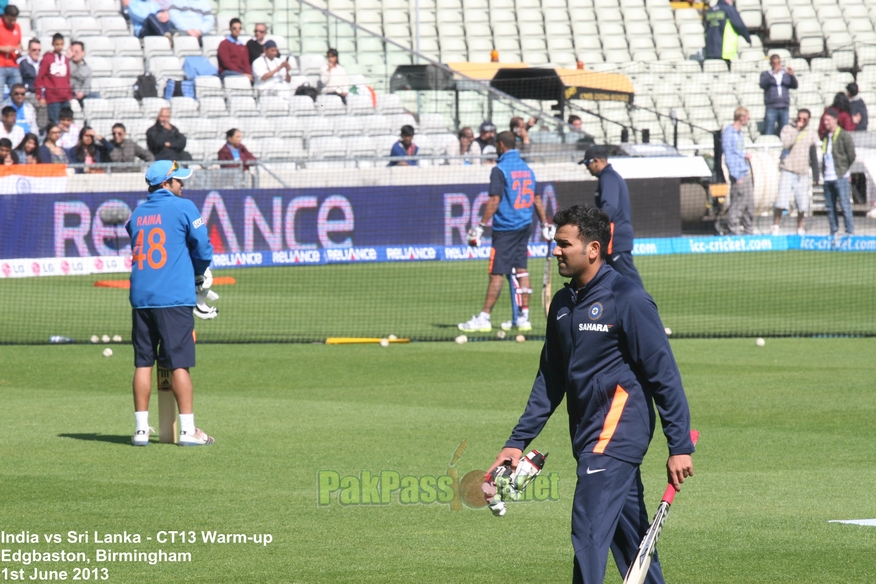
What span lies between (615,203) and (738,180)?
50.9 feet

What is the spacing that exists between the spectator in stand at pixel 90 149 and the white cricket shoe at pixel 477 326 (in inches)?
437

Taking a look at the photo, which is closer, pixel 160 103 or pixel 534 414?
pixel 534 414

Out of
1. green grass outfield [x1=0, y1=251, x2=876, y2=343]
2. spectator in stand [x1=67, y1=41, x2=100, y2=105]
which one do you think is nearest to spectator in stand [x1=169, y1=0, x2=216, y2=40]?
spectator in stand [x1=67, y1=41, x2=100, y2=105]

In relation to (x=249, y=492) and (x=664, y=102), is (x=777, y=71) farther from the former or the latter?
(x=249, y=492)

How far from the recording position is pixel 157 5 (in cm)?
3083

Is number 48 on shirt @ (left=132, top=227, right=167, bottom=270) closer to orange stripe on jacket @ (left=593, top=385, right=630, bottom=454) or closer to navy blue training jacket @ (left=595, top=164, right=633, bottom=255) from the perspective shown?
orange stripe on jacket @ (left=593, top=385, right=630, bottom=454)

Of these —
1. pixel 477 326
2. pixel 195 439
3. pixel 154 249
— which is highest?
pixel 154 249

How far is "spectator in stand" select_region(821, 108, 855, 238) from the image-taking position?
28.0 metres

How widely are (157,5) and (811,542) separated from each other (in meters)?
26.1

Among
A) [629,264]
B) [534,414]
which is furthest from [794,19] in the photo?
[534,414]

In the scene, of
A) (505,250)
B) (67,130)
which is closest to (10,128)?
(67,130)

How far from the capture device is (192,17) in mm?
31109

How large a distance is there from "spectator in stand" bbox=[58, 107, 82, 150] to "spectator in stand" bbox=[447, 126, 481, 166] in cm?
742

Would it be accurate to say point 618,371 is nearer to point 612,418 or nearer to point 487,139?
point 612,418
